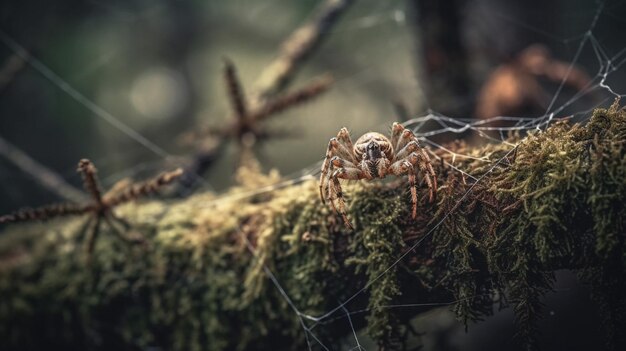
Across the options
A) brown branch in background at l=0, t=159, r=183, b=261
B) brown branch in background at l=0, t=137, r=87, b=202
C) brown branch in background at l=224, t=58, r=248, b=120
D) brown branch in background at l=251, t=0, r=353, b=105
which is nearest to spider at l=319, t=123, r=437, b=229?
brown branch in background at l=0, t=159, r=183, b=261

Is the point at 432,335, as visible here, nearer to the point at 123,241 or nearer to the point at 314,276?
the point at 314,276

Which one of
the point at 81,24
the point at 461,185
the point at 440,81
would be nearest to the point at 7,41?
the point at 81,24

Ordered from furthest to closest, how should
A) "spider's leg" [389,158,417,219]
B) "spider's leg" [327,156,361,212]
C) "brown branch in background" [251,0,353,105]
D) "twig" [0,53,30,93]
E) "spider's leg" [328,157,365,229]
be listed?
1. "twig" [0,53,30,93]
2. "brown branch in background" [251,0,353,105]
3. "spider's leg" [327,156,361,212]
4. "spider's leg" [328,157,365,229]
5. "spider's leg" [389,158,417,219]

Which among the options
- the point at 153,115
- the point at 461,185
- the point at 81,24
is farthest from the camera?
the point at 153,115

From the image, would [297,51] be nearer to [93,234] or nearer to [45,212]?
[93,234]

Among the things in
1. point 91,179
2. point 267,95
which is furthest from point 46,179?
point 267,95

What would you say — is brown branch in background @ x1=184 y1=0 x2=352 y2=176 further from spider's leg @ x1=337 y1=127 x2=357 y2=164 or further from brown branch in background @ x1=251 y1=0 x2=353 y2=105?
spider's leg @ x1=337 y1=127 x2=357 y2=164
